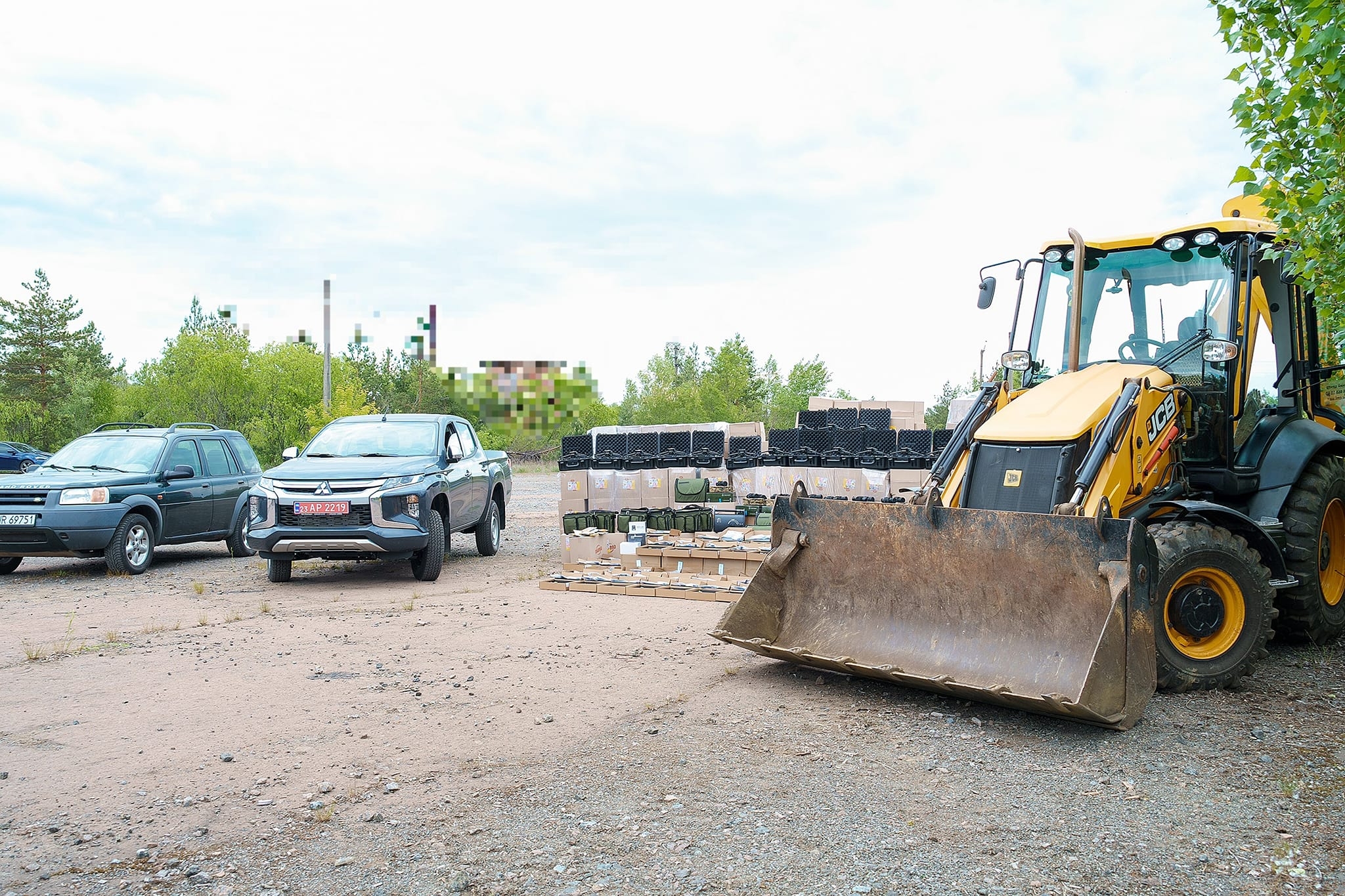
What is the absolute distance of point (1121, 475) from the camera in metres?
6.01

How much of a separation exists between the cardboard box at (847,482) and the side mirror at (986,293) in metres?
5.90

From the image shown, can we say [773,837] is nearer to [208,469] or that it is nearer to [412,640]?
[412,640]

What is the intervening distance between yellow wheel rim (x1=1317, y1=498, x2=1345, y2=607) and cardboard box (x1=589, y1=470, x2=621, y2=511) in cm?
881

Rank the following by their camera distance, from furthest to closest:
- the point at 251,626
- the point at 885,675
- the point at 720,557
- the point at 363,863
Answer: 1. the point at 720,557
2. the point at 251,626
3. the point at 885,675
4. the point at 363,863

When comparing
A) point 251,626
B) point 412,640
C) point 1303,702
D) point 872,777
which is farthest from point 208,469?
point 1303,702

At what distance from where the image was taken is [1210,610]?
5949 mm

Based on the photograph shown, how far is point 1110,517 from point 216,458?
40.2ft

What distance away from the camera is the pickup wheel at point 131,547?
38.8 feet

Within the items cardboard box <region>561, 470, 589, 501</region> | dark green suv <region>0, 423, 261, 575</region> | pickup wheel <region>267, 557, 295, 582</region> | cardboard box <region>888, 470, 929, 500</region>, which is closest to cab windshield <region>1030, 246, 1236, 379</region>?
cardboard box <region>888, 470, 929, 500</region>

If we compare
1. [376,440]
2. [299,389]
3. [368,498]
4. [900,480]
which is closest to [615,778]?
[368,498]

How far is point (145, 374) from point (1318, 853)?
56147 millimetres

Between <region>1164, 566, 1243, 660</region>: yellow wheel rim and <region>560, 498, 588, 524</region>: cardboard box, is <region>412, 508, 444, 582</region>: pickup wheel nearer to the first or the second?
<region>560, 498, 588, 524</region>: cardboard box

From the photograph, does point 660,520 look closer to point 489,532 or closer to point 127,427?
point 489,532

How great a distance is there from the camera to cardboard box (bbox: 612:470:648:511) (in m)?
14.1
